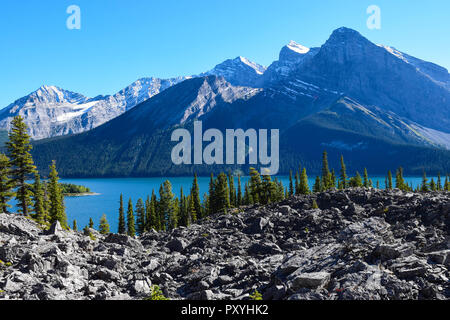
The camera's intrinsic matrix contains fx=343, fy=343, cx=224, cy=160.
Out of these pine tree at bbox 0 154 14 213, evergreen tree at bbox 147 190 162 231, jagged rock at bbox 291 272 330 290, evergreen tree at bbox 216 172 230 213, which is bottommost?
evergreen tree at bbox 147 190 162 231

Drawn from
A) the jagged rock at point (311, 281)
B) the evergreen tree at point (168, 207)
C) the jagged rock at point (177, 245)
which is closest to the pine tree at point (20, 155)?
the jagged rock at point (177, 245)

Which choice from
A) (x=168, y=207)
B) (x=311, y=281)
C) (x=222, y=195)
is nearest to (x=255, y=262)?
(x=311, y=281)

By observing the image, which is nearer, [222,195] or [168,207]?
[222,195]

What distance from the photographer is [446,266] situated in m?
16.6

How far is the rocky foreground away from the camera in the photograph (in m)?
16.2

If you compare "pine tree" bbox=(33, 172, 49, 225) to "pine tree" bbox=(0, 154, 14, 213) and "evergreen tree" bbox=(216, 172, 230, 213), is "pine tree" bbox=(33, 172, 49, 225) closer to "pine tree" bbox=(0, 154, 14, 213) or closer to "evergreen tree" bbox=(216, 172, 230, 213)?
"pine tree" bbox=(0, 154, 14, 213)

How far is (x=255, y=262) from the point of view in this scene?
23266 mm

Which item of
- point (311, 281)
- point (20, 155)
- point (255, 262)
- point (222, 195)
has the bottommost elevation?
point (222, 195)

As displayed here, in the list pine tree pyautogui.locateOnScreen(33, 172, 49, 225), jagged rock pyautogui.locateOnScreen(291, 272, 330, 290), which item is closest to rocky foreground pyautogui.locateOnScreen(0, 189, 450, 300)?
jagged rock pyautogui.locateOnScreen(291, 272, 330, 290)

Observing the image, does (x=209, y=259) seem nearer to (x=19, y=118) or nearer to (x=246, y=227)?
(x=246, y=227)

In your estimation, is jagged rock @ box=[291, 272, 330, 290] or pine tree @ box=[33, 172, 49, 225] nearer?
jagged rock @ box=[291, 272, 330, 290]

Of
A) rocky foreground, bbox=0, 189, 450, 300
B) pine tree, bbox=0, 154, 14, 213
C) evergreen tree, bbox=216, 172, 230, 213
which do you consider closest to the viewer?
rocky foreground, bbox=0, 189, 450, 300

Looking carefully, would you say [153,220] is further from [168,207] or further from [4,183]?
[4,183]
